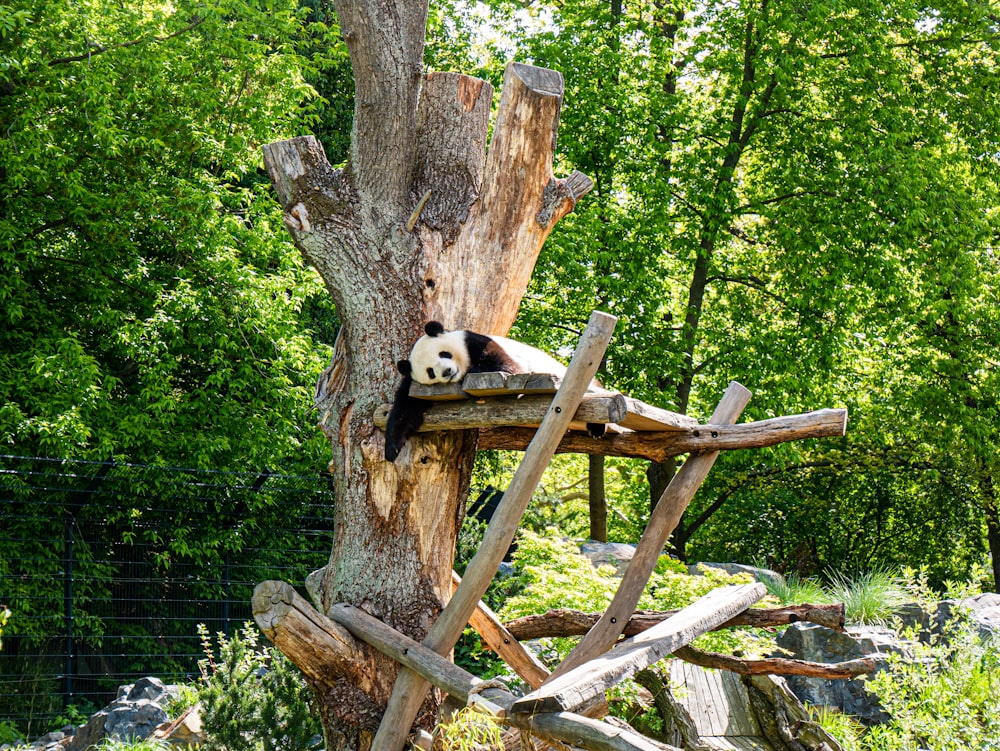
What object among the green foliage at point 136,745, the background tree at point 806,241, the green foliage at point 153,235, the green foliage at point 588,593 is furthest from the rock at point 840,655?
the green foliage at point 153,235

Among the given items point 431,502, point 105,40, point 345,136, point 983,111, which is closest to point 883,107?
point 983,111

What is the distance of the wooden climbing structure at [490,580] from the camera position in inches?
165

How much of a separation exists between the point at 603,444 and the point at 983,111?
12011 millimetres

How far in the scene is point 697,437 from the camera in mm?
5543

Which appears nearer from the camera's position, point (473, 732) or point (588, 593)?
point (473, 732)

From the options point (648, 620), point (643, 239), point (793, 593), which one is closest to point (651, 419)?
point (648, 620)

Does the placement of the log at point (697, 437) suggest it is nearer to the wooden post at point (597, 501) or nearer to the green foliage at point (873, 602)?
the green foliage at point (873, 602)

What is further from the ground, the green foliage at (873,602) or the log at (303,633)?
the log at (303,633)

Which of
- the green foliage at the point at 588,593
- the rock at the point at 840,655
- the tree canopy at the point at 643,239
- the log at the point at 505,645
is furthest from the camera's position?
the tree canopy at the point at 643,239

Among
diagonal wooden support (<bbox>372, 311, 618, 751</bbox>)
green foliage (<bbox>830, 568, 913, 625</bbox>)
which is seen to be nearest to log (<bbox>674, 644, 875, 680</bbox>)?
diagonal wooden support (<bbox>372, 311, 618, 751</bbox>)

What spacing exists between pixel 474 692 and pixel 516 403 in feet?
4.61

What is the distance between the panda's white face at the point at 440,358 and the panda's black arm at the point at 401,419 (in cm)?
11

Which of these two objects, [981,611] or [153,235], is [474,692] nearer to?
[981,611]

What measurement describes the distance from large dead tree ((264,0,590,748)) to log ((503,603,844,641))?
115 centimetres
